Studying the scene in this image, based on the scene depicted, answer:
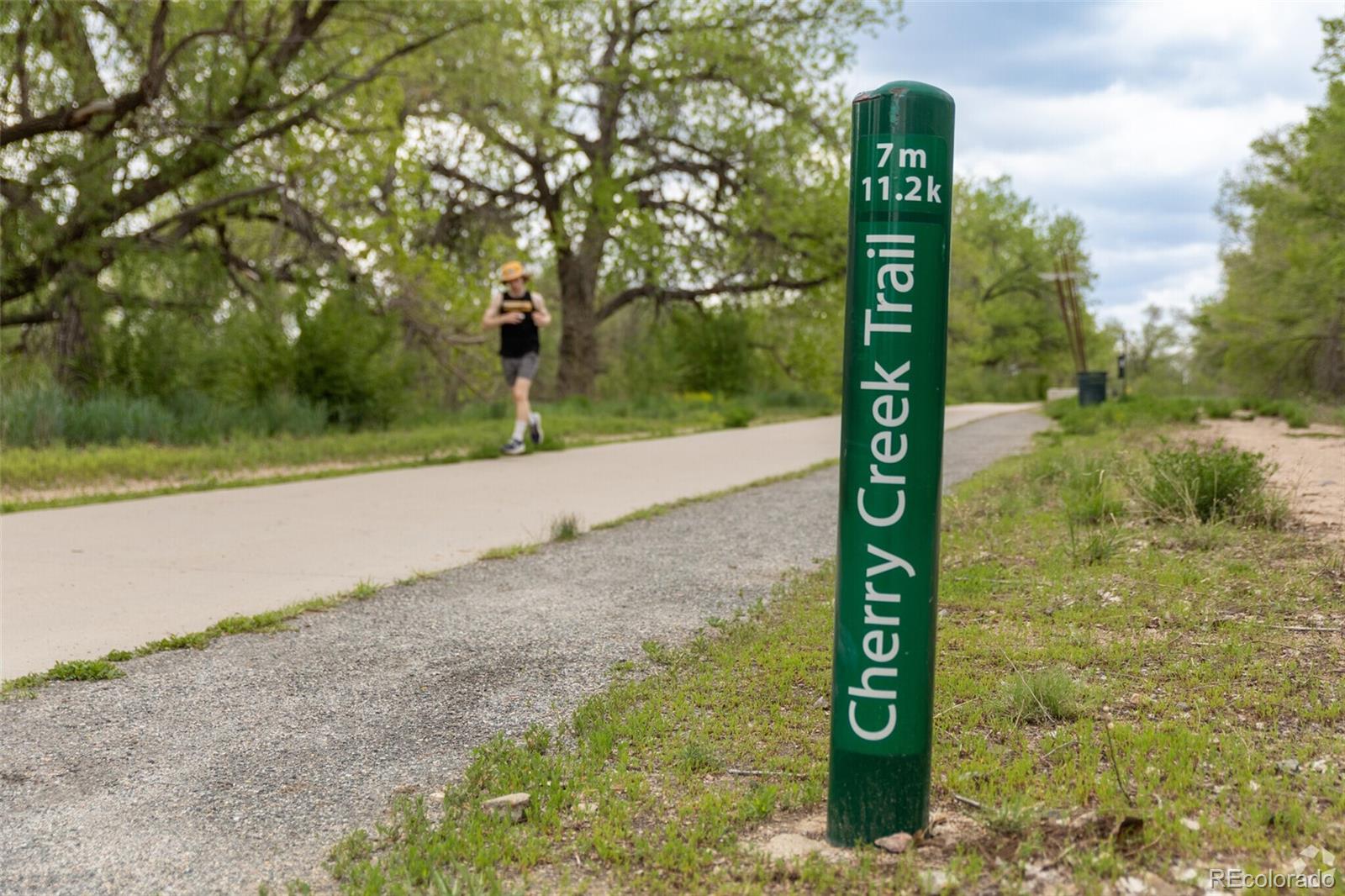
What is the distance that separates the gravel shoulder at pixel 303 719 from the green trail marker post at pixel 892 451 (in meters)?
1.22

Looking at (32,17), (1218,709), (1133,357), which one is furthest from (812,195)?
(1133,357)

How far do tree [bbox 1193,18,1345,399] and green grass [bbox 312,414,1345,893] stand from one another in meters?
16.5

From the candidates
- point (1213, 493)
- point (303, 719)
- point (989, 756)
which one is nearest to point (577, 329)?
point (1213, 493)

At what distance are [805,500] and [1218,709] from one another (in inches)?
223

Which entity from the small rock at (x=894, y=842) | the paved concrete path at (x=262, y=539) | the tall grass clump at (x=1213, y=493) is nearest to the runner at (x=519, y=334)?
the paved concrete path at (x=262, y=539)

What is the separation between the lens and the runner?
1221cm

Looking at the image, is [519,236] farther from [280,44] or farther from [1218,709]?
[1218,709]

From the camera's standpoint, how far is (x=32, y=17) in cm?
1245

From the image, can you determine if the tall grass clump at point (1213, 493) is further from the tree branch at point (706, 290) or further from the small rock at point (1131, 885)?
the tree branch at point (706, 290)

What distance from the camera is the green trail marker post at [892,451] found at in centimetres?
248

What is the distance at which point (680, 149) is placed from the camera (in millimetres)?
23266

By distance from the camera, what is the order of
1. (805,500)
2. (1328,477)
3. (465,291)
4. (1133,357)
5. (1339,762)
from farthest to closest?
(1133,357) → (465,291) → (805,500) → (1328,477) → (1339,762)

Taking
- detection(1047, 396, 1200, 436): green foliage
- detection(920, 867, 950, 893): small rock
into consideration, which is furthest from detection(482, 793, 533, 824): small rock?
detection(1047, 396, 1200, 436): green foliage

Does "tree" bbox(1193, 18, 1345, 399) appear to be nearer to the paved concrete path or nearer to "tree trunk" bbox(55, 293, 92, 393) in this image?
the paved concrete path
